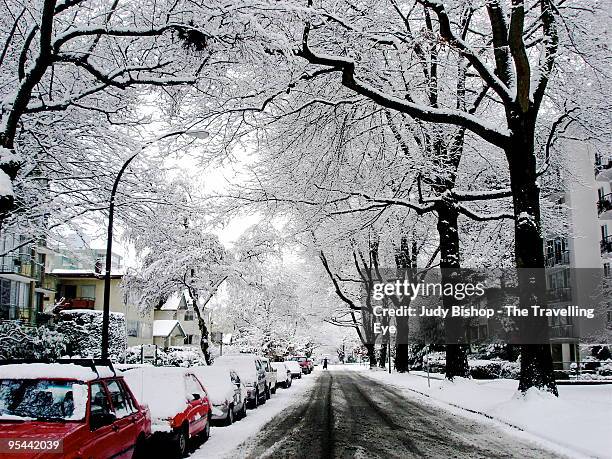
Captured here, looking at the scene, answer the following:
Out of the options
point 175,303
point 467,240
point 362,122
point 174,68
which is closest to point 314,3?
point 174,68

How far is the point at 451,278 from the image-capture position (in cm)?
2555

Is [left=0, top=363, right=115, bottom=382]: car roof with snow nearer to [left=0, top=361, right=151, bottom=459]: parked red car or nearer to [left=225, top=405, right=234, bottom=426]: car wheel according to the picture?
[left=0, top=361, right=151, bottom=459]: parked red car

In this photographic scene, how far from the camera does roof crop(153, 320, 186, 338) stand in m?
74.9

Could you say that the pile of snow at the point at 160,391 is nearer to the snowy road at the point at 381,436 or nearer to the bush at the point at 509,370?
the snowy road at the point at 381,436

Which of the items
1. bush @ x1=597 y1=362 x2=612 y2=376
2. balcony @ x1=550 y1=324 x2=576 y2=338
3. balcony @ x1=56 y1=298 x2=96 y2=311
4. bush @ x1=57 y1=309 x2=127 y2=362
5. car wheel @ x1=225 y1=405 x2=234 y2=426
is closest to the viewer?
car wheel @ x1=225 y1=405 x2=234 y2=426

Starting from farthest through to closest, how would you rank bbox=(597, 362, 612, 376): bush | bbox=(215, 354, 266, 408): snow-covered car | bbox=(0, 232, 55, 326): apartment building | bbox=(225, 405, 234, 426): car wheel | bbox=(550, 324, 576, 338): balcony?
bbox=(550, 324, 576, 338): balcony
bbox=(0, 232, 55, 326): apartment building
bbox=(597, 362, 612, 376): bush
bbox=(215, 354, 266, 408): snow-covered car
bbox=(225, 405, 234, 426): car wheel

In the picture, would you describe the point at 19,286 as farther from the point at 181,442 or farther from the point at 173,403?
the point at 181,442

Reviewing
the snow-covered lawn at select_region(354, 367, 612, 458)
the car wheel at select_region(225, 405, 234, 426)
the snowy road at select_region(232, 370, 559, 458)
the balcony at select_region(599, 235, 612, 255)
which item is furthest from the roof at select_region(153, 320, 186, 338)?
the snow-covered lawn at select_region(354, 367, 612, 458)

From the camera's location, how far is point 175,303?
8444 cm

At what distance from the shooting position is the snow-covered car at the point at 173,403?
35.5 feet

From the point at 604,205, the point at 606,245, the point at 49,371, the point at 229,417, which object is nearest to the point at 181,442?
the point at 49,371

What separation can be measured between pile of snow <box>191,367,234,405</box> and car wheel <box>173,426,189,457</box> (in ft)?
13.6

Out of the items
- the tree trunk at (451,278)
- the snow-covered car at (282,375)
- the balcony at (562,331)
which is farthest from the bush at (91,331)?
the balcony at (562,331)

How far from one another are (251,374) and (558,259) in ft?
126
